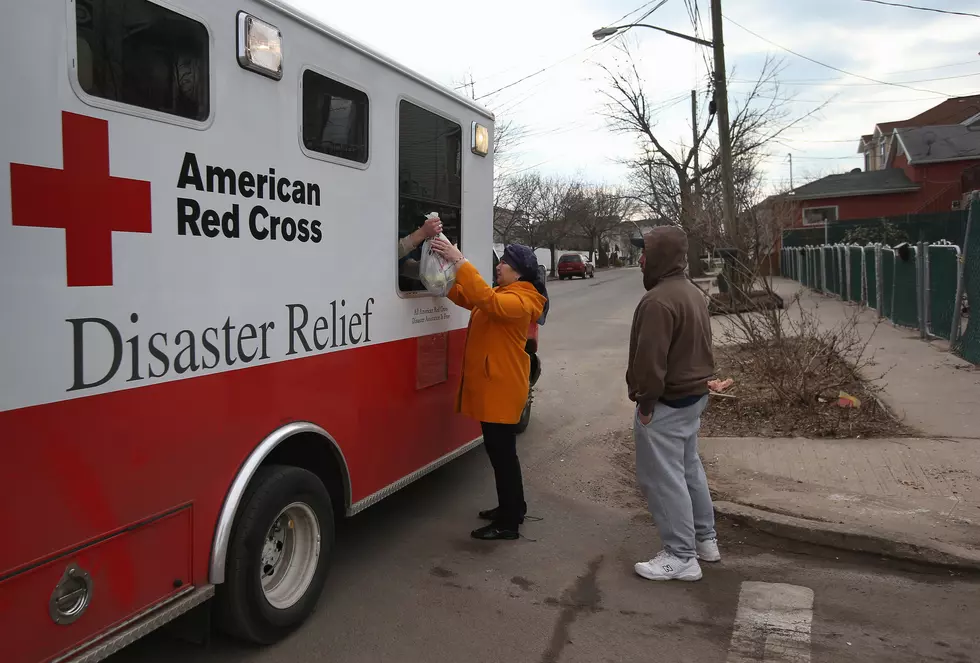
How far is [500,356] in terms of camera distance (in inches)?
181

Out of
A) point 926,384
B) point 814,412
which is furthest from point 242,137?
point 926,384

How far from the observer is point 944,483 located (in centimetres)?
525

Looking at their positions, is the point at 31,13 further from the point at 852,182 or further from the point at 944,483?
the point at 852,182

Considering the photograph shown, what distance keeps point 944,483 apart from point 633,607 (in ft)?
9.23

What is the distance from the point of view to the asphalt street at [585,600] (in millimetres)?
3408

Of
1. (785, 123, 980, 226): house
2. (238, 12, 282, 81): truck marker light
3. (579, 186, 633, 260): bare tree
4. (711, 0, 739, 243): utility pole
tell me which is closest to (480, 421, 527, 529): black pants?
(238, 12, 282, 81): truck marker light

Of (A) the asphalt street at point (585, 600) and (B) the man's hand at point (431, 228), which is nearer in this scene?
(A) the asphalt street at point (585, 600)

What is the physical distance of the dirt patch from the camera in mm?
6527

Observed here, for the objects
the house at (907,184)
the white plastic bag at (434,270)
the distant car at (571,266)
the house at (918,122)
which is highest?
the house at (918,122)

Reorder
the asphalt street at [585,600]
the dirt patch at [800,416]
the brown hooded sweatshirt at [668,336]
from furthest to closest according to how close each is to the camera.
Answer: the dirt patch at [800,416]
the brown hooded sweatshirt at [668,336]
the asphalt street at [585,600]

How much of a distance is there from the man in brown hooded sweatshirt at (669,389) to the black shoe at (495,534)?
34.9 inches

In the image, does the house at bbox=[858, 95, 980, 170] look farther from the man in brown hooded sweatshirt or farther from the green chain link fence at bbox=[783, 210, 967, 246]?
the man in brown hooded sweatshirt

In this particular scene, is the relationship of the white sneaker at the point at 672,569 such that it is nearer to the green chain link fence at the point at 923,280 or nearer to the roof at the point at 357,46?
the roof at the point at 357,46

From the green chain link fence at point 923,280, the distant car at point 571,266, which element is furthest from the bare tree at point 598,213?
the green chain link fence at point 923,280
